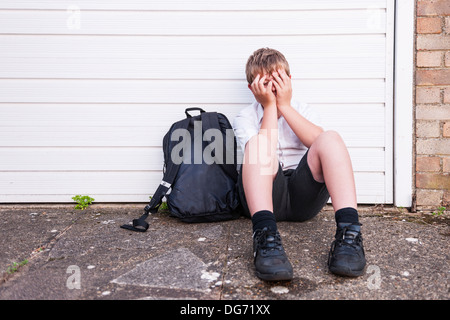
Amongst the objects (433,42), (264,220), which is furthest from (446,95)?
(264,220)

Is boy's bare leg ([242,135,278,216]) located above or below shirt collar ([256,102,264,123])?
below

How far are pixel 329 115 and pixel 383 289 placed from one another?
4.35ft

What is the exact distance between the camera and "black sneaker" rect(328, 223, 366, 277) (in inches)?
59.3

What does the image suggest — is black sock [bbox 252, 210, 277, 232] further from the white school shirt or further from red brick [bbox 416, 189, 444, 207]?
red brick [bbox 416, 189, 444, 207]

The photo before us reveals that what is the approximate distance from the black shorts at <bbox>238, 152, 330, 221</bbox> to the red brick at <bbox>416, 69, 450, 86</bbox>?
1.02m

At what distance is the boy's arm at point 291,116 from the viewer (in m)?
2.00

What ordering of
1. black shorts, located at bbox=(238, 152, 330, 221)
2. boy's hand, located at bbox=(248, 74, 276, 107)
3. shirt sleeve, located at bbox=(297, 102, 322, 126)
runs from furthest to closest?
shirt sleeve, located at bbox=(297, 102, 322, 126) < boy's hand, located at bbox=(248, 74, 276, 107) < black shorts, located at bbox=(238, 152, 330, 221)

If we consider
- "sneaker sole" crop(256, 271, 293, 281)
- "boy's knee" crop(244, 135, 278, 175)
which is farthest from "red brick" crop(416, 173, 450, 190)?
"sneaker sole" crop(256, 271, 293, 281)

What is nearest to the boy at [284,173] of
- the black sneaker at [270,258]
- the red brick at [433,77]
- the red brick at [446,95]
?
the black sneaker at [270,258]

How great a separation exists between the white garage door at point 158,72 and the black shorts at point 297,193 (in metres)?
0.64

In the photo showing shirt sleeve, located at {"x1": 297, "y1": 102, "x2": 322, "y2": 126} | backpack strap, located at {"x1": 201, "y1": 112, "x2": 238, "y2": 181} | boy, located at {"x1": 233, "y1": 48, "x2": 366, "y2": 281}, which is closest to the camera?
boy, located at {"x1": 233, "y1": 48, "x2": 366, "y2": 281}

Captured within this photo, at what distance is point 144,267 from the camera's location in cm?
166

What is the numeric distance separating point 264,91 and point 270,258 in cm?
92

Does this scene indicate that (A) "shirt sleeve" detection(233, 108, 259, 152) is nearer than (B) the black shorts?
No
